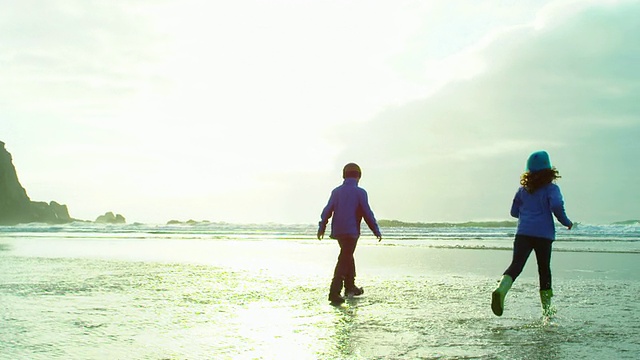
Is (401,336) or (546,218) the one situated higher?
(546,218)

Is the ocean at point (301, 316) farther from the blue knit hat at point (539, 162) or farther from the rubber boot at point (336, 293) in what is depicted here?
the blue knit hat at point (539, 162)

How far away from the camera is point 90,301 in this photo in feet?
25.0

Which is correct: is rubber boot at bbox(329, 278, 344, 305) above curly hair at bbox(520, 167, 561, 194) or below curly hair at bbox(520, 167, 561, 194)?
below

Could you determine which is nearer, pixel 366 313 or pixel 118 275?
pixel 366 313

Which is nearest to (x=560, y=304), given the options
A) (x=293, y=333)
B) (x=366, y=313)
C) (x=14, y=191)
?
(x=366, y=313)

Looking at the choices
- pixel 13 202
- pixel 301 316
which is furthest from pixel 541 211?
pixel 13 202

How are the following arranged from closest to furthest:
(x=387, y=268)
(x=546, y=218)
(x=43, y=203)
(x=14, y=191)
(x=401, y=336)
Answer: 1. (x=401, y=336)
2. (x=546, y=218)
3. (x=387, y=268)
4. (x=14, y=191)
5. (x=43, y=203)

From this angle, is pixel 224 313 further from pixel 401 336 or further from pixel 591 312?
pixel 591 312

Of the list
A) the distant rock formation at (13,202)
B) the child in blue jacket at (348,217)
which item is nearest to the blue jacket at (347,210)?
the child in blue jacket at (348,217)

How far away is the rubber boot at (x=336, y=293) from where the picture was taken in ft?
25.2

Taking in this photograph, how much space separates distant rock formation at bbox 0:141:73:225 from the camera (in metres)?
101

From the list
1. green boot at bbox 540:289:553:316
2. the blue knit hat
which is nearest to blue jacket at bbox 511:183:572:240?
the blue knit hat

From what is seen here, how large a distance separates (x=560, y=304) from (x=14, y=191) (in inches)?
4489

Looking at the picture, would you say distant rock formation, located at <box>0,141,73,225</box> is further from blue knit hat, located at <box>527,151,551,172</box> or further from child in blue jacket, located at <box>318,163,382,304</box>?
blue knit hat, located at <box>527,151,551,172</box>
